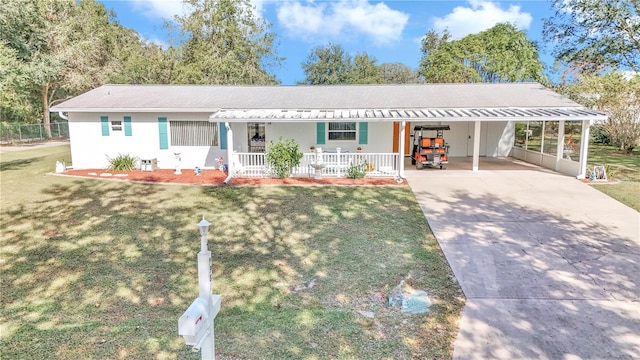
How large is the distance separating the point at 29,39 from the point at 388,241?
685 inches

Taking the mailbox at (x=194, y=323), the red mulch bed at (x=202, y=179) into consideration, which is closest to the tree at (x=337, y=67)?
the red mulch bed at (x=202, y=179)

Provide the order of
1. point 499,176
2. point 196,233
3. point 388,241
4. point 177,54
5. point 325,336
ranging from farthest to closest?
point 177,54 → point 499,176 → point 196,233 → point 388,241 → point 325,336

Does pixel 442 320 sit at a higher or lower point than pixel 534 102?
lower

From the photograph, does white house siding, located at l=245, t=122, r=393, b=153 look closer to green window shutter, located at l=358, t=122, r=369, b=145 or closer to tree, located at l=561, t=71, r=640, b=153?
green window shutter, located at l=358, t=122, r=369, b=145

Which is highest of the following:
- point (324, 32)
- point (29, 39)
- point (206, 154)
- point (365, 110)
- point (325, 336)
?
point (324, 32)

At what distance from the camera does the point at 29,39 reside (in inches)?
647

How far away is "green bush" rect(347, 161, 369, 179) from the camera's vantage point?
14.5 meters

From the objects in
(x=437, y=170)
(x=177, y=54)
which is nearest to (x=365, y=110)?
(x=437, y=170)

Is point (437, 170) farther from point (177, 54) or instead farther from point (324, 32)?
point (324, 32)

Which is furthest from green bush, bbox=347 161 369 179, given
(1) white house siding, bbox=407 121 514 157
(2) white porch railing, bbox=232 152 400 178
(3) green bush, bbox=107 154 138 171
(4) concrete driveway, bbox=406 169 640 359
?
(3) green bush, bbox=107 154 138 171

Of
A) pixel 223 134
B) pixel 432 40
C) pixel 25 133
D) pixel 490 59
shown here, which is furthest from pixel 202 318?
pixel 432 40

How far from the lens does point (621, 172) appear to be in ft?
50.8

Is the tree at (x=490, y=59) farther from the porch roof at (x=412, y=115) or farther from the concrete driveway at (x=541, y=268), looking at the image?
the concrete driveway at (x=541, y=268)

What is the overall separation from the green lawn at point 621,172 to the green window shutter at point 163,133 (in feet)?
52.0
